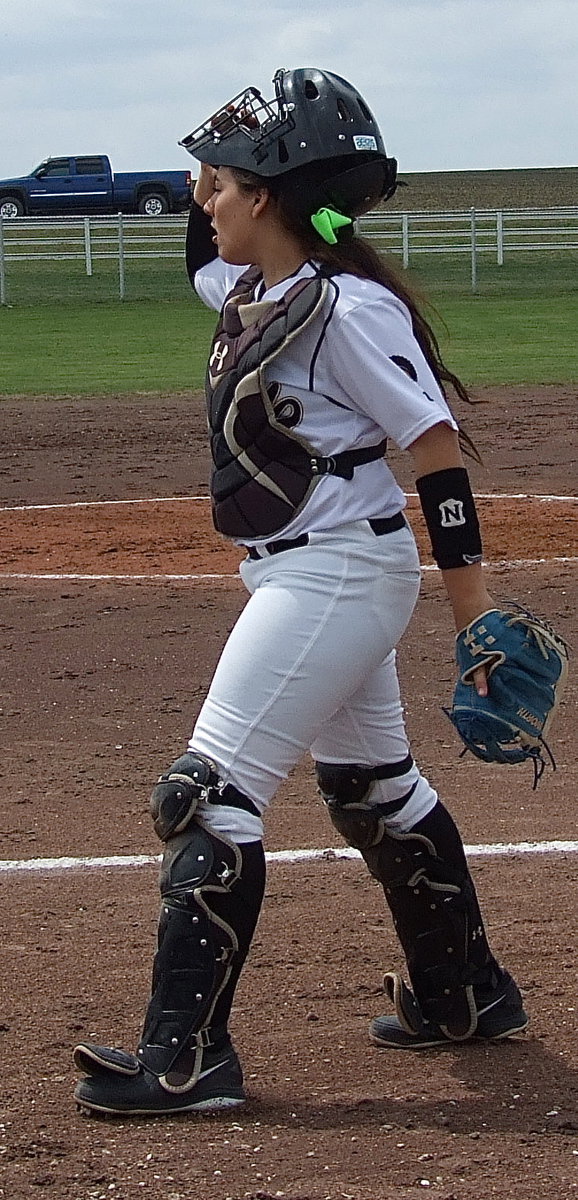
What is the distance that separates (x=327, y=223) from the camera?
124 inches

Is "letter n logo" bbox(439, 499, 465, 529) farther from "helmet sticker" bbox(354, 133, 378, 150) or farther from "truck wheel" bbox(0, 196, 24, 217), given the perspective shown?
"truck wheel" bbox(0, 196, 24, 217)

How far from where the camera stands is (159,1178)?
113 inches

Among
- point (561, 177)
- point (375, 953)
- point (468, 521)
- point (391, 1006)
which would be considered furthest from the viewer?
point (561, 177)

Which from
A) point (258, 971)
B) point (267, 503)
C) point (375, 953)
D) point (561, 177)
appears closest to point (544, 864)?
point (375, 953)

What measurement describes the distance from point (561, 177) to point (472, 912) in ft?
235

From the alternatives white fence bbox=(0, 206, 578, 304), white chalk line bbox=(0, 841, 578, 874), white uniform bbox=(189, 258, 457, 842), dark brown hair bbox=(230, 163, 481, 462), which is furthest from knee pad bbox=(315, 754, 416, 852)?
white fence bbox=(0, 206, 578, 304)

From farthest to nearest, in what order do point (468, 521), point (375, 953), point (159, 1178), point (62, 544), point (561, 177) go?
point (561, 177) < point (62, 544) < point (375, 953) < point (468, 521) < point (159, 1178)

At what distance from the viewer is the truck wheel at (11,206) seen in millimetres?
44750

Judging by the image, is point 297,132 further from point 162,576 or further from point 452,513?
point 162,576

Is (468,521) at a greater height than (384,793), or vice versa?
(468,521)

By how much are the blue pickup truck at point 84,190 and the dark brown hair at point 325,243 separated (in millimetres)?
42502

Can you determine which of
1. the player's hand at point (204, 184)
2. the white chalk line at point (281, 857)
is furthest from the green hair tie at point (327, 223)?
the white chalk line at point (281, 857)

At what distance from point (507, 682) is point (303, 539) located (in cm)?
48

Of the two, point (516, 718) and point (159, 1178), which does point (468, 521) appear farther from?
point (159, 1178)
